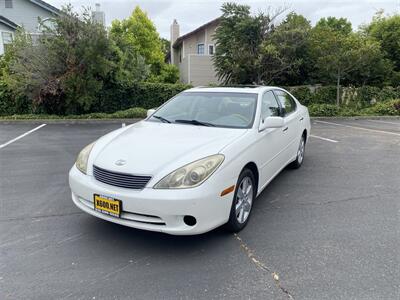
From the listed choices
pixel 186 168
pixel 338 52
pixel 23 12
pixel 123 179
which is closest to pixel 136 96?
pixel 338 52

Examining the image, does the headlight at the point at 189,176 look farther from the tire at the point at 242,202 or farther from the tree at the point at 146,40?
the tree at the point at 146,40

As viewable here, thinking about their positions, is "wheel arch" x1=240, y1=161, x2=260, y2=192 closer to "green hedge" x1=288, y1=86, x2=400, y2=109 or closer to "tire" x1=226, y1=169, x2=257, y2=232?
"tire" x1=226, y1=169, x2=257, y2=232

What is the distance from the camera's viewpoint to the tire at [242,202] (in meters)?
3.07

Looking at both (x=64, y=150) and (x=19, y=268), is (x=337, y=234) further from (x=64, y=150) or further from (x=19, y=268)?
(x=64, y=150)

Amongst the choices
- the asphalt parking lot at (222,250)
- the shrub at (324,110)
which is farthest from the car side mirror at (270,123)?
the shrub at (324,110)

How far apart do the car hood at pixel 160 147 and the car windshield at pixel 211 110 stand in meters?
0.20

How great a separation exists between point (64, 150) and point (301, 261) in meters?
5.59

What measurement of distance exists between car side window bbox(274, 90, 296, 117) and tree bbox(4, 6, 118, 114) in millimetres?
8315

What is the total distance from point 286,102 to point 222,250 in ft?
9.55

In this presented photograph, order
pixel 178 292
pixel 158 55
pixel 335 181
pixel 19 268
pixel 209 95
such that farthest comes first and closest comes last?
pixel 158 55
pixel 335 181
pixel 209 95
pixel 19 268
pixel 178 292

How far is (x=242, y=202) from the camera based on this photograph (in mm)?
3246

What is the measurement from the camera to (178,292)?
2346 millimetres

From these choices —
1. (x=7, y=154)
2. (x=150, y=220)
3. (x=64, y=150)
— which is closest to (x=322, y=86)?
(x=64, y=150)

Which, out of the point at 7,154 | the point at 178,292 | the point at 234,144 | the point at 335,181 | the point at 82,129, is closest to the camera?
the point at 178,292
